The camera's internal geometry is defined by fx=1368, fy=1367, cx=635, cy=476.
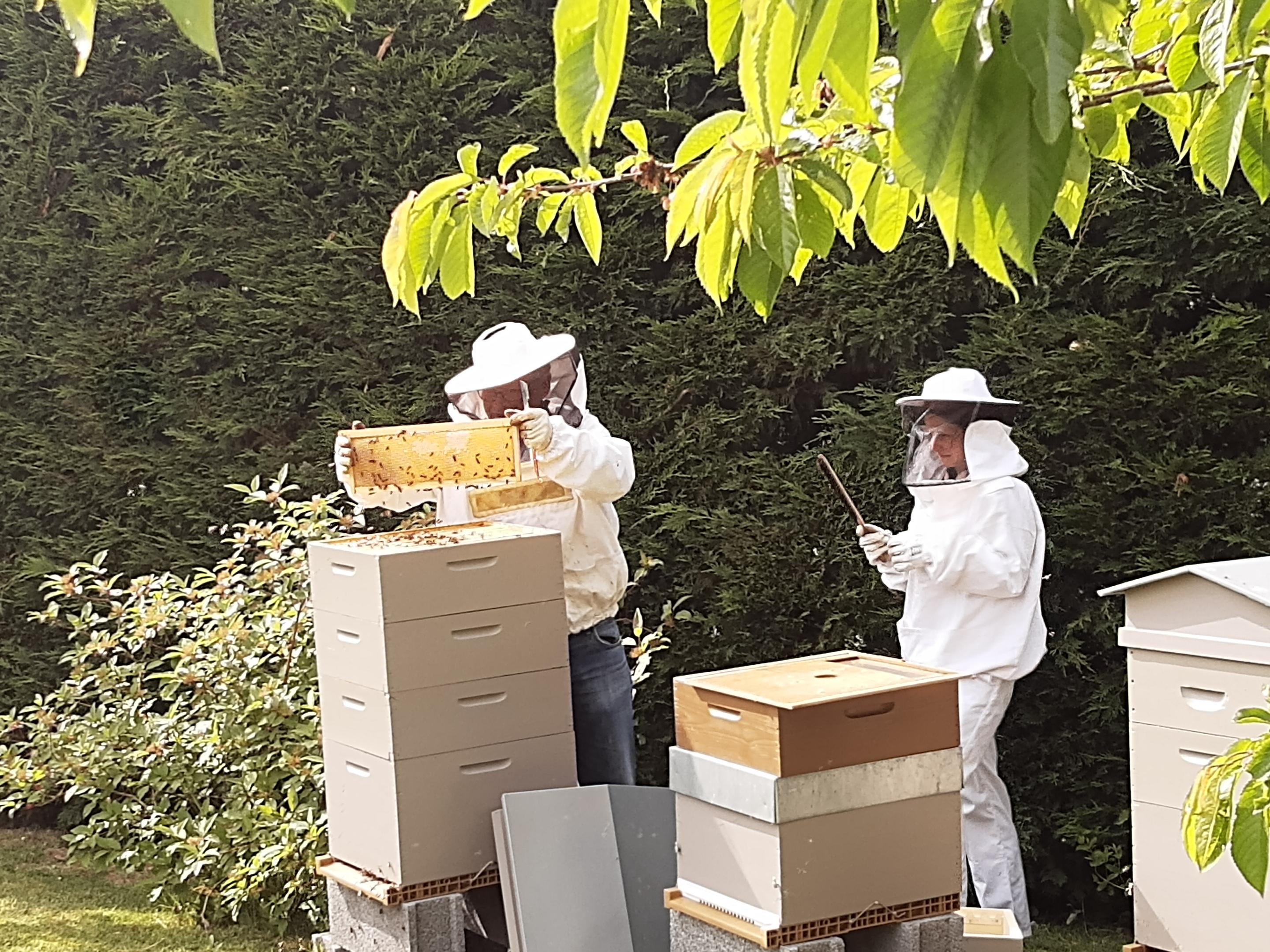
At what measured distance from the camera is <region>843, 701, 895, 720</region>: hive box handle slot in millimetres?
2344

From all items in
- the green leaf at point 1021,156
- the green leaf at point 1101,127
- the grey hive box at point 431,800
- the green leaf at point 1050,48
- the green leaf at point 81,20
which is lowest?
the grey hive box at point 431,800

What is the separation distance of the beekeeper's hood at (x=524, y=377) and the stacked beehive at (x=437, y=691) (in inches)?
17.2

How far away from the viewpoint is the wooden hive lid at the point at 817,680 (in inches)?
92.3

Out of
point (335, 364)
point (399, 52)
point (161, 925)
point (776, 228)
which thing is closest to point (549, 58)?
point (399, 52)

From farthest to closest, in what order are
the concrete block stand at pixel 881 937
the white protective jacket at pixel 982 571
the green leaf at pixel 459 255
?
the white protective jacket at pixel 982 571 → the concrete block stand at pixel 881 937 → the green leaf at pixel 459 255

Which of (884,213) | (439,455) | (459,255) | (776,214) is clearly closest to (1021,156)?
(776,214)

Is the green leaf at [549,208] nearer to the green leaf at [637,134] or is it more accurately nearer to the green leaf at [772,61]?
the green leaf at [637,134]

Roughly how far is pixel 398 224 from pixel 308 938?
3.16 m

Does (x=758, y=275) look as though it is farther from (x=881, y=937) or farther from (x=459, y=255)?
(x=881, y=937)

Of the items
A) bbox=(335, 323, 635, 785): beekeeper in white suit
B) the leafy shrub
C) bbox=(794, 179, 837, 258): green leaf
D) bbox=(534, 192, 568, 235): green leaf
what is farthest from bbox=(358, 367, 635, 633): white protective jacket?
bbox=(794, 179, 837, 258): green leaf

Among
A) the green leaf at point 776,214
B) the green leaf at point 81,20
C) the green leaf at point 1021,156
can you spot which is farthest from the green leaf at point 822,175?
the green leaf at point 81,20

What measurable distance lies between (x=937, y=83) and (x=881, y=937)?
203 cm

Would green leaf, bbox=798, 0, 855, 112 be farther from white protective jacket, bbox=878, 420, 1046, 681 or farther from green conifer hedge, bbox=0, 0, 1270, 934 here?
green conifer hedge, bbox=0, 0, 1270, 934

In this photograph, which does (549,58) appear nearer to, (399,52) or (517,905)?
(399,52)
